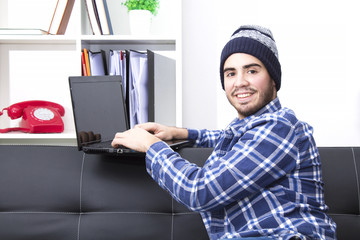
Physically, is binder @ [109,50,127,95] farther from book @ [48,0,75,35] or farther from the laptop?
the laptop

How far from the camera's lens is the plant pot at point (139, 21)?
190 centimetres

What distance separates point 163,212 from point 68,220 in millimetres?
330

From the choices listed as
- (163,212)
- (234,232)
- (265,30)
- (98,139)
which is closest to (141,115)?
(98,139)

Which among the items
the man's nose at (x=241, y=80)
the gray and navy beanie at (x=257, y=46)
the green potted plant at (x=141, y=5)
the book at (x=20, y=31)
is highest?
the green potted plant at (x=141, y=5)

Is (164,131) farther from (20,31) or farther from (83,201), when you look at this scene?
(20,31)

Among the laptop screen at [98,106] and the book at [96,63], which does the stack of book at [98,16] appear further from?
the laptop screen at [98,106]

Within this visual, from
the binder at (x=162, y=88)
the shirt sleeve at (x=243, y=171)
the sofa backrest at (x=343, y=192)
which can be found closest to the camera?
the shirt sleeve at (x=243, y=171)

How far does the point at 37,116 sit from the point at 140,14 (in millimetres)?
713

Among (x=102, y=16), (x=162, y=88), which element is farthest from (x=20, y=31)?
(x=162, y=88)

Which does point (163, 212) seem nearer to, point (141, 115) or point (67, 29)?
point (141, 115)

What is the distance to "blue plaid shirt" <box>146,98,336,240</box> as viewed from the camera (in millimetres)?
973

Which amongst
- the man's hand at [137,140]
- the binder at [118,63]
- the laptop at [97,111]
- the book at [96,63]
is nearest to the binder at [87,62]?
the book at [96,63]

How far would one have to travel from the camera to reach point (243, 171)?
0.97 m

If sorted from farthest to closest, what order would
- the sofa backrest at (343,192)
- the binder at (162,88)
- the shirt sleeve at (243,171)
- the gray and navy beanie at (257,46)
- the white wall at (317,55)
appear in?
the white wall at (317,55), the binder at (162,88), the sofa backrest at (343,192), the gray and navy beanie at (257,46), the shirt sleeve at (243,171)
